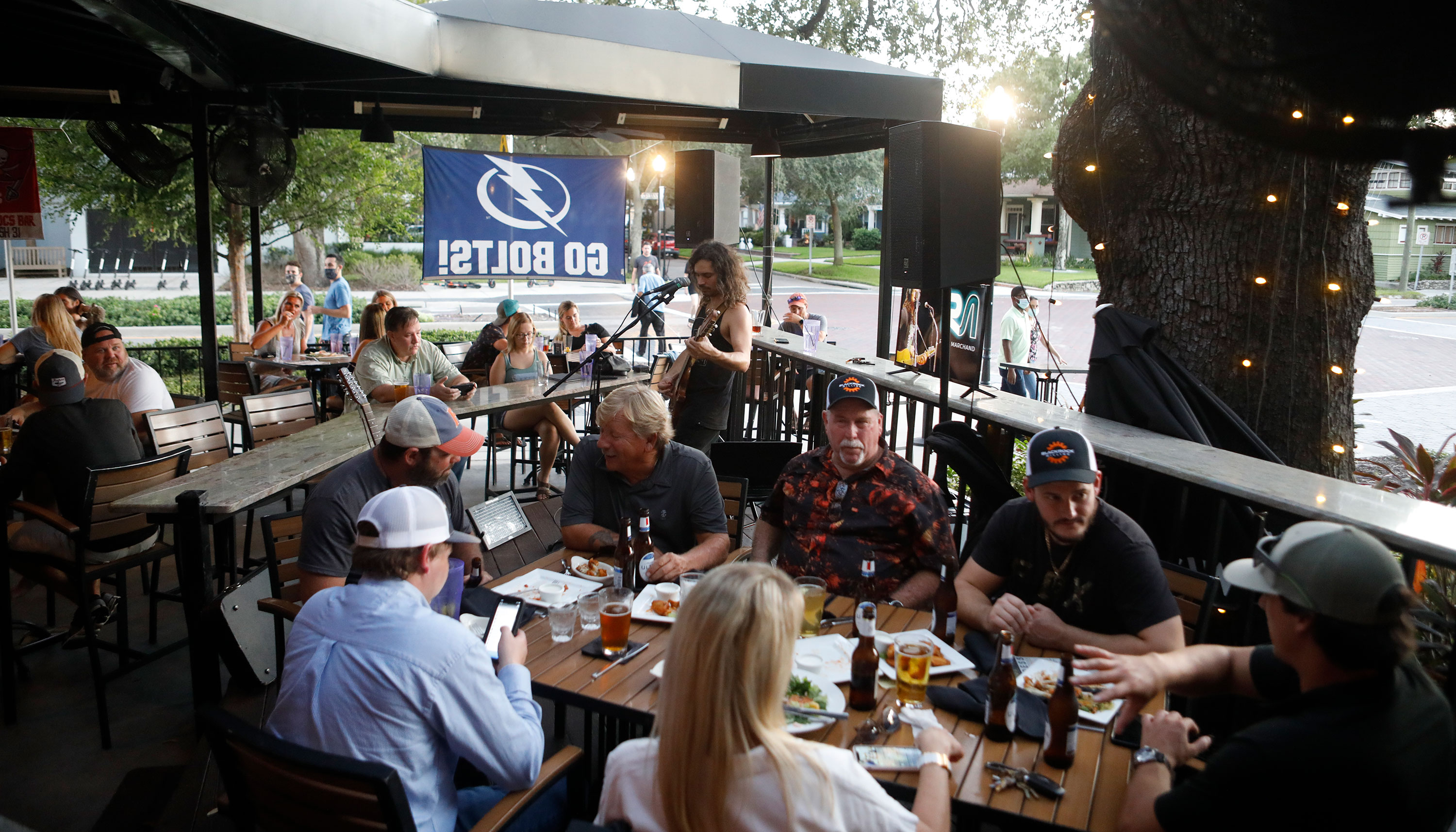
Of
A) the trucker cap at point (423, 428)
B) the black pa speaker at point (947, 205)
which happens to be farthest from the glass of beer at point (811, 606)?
the black pa speaker at point (947, 205)

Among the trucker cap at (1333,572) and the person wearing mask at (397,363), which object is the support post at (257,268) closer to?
the person wearing mask at (397,363)

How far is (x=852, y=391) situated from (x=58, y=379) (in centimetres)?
362

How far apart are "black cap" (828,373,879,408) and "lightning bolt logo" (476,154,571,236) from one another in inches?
223

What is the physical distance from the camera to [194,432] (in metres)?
5.38

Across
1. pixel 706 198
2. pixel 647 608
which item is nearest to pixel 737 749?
pixel 647 608

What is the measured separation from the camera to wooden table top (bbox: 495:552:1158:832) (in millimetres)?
1938

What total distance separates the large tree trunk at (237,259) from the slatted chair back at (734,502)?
39.1 ft

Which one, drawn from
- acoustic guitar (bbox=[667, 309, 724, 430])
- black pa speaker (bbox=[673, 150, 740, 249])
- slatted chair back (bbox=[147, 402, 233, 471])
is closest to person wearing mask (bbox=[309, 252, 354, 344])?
black pa speaker (bbox=[673, 150, 740, 249])

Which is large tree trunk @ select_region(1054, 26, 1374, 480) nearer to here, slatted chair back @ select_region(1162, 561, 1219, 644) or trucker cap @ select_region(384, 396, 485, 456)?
slatted chair back @ select_region(1162, 561, 1219, 644)

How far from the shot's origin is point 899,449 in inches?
341

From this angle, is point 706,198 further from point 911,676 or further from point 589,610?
point 911,676

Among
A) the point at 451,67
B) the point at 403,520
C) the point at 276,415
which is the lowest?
the point at 276,415

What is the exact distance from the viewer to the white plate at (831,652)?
243 centimetres

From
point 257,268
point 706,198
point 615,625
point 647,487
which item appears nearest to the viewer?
point 615,625
